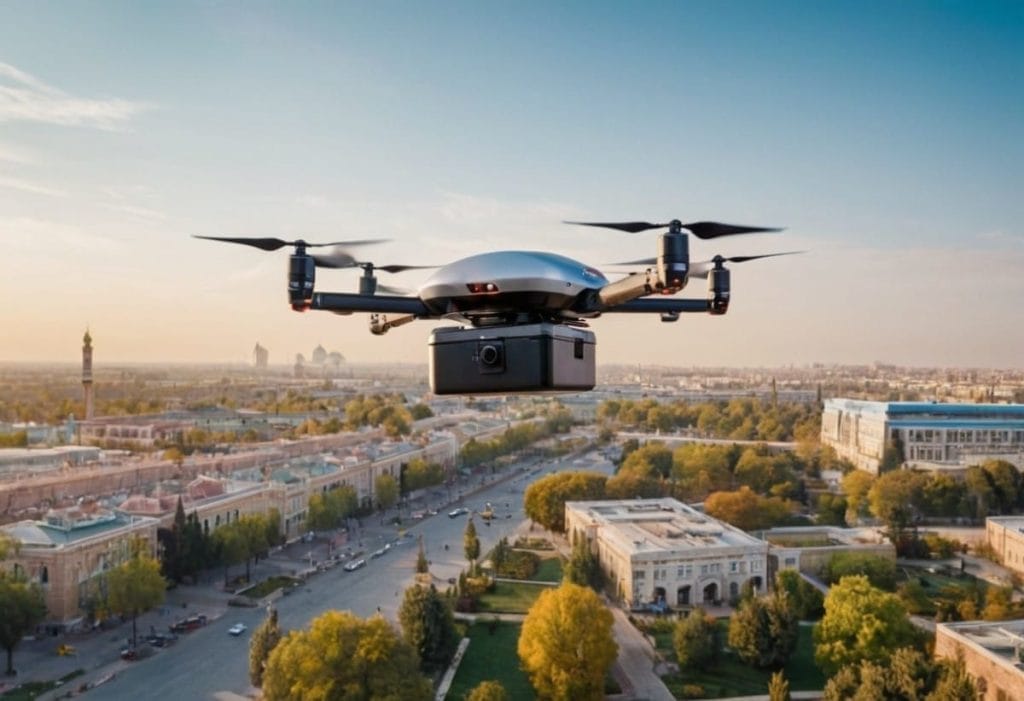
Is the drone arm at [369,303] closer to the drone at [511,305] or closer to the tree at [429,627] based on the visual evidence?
the drone at [511,305]

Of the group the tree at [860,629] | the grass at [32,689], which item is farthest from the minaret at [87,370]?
the tree at [860,629]

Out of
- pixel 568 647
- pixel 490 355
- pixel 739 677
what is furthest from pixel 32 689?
→ pixel 490 355

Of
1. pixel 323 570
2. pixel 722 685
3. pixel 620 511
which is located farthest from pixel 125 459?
pixel 722 685

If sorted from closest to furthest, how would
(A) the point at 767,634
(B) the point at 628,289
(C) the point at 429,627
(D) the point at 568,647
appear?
(B) the point at 628,289, (D) the point at 568,647, (C) the point at 429,627, (A) the point at 767,634

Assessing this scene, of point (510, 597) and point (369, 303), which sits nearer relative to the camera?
point (369, 303)

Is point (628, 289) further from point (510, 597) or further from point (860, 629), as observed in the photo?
point (510, 597)

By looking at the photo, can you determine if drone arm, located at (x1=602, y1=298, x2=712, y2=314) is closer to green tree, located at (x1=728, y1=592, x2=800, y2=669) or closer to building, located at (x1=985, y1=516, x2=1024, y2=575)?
green tree, located at (x1=728, y1=592, x2=800, y2=669)
